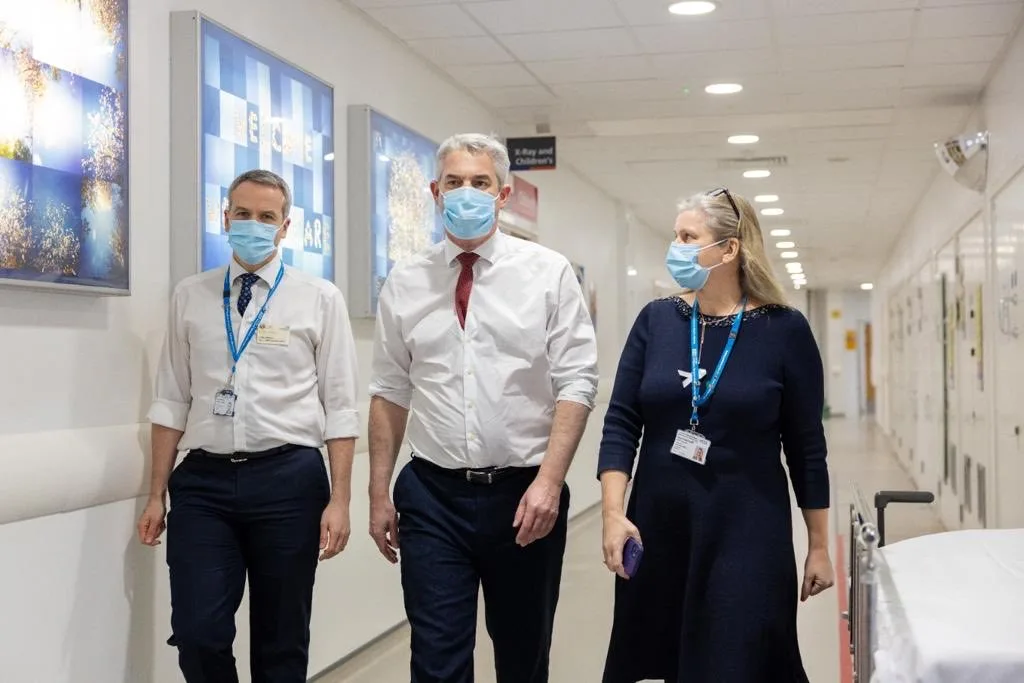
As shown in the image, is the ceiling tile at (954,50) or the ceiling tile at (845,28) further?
the ceiling tile at (954,50)

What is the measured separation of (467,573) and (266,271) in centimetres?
108

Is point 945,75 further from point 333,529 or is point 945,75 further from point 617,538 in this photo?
point 617,538

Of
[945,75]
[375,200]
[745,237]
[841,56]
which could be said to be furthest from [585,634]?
[945,75]

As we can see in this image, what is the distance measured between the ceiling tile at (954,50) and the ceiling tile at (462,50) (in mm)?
2129

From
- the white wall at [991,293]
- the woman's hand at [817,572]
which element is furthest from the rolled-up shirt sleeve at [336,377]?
the white wall at [991,293]

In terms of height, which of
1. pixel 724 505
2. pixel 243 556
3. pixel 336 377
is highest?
pixel 336 377

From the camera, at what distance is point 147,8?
3.71 metres

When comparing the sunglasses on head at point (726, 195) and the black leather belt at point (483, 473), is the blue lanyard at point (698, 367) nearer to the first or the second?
the sunglasses on head at point (726, 195)

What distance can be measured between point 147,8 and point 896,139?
6496mm

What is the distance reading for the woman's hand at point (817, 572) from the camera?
2646mm

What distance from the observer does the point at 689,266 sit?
2.77 meters

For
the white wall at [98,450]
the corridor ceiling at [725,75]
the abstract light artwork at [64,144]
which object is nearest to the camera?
the abstract light artwork at [64,144]

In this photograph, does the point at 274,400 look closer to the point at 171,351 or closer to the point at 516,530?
the point at 171,351

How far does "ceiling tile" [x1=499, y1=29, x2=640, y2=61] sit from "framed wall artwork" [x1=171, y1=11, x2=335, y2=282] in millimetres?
1501
